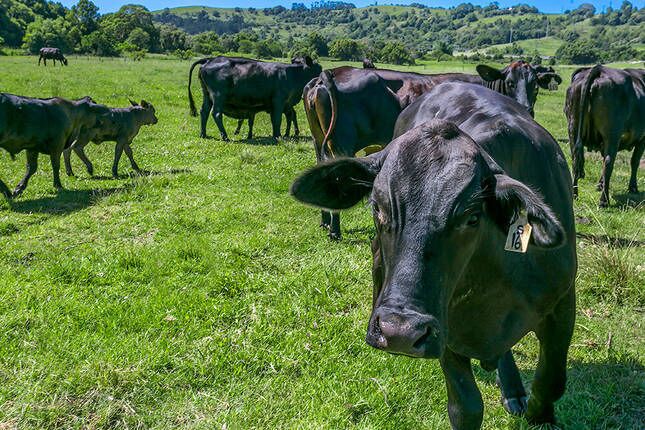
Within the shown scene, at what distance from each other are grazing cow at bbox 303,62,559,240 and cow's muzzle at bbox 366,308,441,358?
15.2 feet

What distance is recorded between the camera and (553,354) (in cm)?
317

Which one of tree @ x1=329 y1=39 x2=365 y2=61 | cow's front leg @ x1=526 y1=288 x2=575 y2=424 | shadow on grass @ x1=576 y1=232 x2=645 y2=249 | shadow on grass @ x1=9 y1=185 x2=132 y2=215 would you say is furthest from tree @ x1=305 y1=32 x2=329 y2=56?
cow's front leg @ x1=526 y1=288 x2=575 y2=424

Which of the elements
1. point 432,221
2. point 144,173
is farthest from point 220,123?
point 432,221

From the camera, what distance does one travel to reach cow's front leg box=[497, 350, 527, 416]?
3.53 m

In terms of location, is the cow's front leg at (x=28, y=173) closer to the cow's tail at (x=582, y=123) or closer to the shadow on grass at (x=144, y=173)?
the shadow on grass at (x=144, y=173)

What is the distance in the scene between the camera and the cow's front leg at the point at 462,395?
2.89 m

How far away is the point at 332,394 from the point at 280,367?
52cm

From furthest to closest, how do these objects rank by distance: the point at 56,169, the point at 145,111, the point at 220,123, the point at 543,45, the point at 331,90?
the point at 543,45 → the point at 220,123 → the point at 145,111 → the point at 56,169 → the point at 331,90

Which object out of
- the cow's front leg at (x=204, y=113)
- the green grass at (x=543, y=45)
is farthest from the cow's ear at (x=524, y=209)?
the green grass at (x=543, y=45)

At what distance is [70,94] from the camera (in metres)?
17.2

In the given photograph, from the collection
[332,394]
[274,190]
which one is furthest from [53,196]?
[332,394]

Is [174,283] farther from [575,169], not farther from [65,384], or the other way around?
[575,169]

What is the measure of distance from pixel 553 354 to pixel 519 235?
1249 mm

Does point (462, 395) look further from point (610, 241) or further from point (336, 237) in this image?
point (610, 241)
